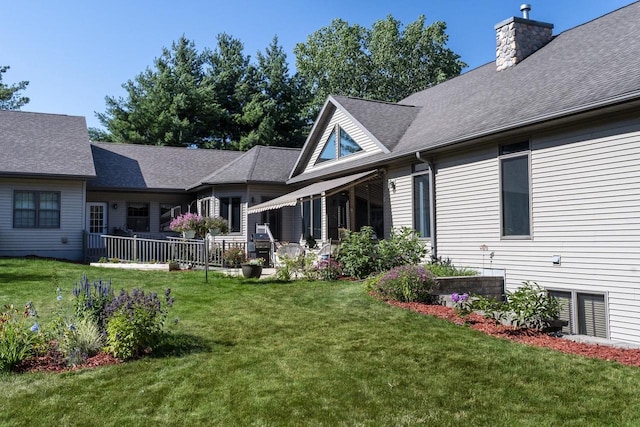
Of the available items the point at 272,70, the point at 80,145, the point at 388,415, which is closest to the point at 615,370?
the point at 388,415

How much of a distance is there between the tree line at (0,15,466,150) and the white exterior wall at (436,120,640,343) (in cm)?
2613

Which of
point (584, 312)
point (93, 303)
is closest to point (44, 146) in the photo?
point (93, 303)

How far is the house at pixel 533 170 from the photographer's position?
8.41 meters

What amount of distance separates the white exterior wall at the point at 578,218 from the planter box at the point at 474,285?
267 mm

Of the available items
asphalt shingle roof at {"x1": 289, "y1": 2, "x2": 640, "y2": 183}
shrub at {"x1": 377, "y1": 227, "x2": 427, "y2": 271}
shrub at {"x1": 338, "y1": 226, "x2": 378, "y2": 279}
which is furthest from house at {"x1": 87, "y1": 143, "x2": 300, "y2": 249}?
shrub at {"x1": 377, "y1": 227, "x2": 427, "y2": 271}

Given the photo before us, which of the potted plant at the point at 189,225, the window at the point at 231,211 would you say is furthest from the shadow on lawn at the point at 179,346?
the window at the point at 231,211

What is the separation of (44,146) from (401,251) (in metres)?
16.6

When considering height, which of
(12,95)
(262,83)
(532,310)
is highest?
(262,83)

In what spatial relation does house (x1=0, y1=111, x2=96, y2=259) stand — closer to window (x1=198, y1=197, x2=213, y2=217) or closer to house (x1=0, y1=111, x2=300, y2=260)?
house (x1=0, y1=111, x2=300, y2=260)

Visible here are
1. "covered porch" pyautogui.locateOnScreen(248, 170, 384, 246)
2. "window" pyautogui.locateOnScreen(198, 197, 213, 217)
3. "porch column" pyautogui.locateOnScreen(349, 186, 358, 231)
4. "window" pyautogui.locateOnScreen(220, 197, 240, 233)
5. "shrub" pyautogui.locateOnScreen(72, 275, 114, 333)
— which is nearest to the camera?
"shrub" pyautogui.locateOnScreen(72, 275, 114, 333)

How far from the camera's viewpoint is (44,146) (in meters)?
21.0

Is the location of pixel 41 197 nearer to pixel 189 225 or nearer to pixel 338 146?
pixel 189 225

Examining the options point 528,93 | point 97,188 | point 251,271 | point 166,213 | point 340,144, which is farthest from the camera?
point 166,213

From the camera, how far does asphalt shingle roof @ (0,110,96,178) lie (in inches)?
757
